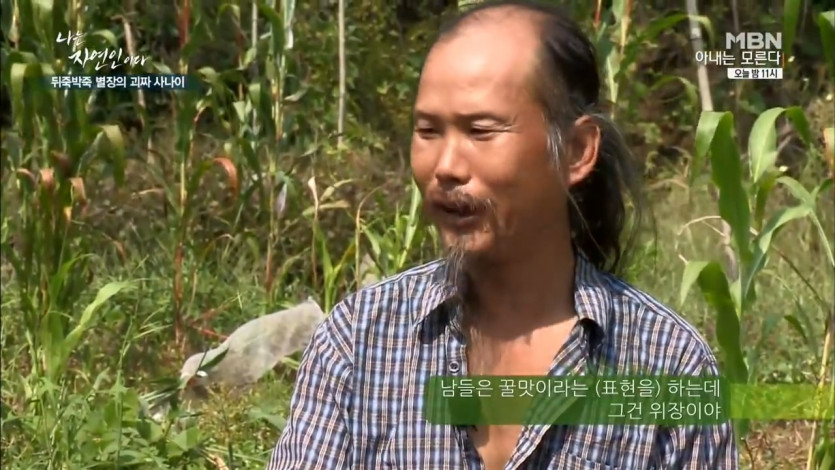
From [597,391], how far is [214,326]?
6.38 ft

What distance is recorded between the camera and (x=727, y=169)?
1.91m

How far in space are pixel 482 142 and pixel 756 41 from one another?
811 millimetres

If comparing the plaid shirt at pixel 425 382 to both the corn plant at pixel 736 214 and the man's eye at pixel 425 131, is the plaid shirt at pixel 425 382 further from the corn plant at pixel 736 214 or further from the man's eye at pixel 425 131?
the corn plant at pixel 736 214

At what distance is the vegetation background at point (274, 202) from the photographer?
2.29m

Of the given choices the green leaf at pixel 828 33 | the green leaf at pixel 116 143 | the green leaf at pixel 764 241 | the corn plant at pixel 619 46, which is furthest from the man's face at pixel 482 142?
the green leaf at pixel 116 143

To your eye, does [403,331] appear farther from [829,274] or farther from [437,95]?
[829,274]

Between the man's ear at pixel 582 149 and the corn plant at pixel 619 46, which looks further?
the corn plant at pixel 619 46

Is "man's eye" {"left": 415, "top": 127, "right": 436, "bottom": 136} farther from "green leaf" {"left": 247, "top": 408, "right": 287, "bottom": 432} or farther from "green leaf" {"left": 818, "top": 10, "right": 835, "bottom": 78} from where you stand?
"green leaf" {"left": 247, "top": 408, "right": 287, "bottom": 432}
